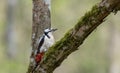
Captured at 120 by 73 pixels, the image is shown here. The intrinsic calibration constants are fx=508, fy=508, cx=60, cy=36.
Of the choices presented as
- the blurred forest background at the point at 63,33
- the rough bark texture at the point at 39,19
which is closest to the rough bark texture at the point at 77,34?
the rough bark texture at the point at 39,19

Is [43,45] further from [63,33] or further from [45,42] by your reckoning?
[63,33]

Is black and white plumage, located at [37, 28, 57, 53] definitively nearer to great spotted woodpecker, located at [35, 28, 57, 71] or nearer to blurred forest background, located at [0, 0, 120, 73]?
great spotted woodpecker, located at [35, 28, 57, 71]

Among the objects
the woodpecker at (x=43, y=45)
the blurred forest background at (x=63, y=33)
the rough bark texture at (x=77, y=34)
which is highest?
the rough bark texture at (x=77, y=34)

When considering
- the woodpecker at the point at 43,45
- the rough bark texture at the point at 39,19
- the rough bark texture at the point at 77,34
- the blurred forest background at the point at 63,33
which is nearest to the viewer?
the rough bark texture at the point at 77,34

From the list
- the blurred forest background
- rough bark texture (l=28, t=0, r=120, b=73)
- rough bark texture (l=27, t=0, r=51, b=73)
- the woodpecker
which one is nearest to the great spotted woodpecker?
the woodpecker

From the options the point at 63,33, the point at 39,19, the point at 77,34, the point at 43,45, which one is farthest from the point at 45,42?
the point at 63,33

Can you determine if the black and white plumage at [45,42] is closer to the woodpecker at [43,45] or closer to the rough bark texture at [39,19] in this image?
the woodpecker at [43,45]

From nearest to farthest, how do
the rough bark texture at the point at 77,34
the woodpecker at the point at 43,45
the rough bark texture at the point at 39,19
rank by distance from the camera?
the rough bark texture at the point at 77,34 → the woodpecker at the point at 43,45 → the rough bark texture at the point at 39,19
